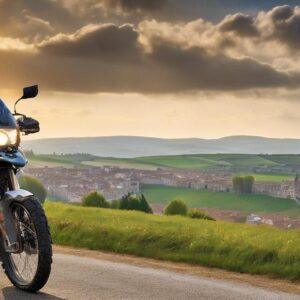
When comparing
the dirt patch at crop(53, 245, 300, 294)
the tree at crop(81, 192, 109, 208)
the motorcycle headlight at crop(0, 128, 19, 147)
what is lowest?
the tree at crop(81, 192, 109, 208)

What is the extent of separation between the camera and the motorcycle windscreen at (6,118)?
7.88m

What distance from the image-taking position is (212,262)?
1340 cm

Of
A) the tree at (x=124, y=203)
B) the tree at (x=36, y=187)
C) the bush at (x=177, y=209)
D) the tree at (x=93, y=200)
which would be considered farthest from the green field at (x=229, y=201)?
the tree at (x=93, y=200)

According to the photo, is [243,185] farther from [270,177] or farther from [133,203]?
[133,203]

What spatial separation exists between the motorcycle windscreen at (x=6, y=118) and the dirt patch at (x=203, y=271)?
4533mm

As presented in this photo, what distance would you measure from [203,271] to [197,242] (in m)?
2.54

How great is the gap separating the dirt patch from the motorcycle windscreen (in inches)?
178

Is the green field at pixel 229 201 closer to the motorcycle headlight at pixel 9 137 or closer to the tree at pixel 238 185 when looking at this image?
the tree at pixel 238 185

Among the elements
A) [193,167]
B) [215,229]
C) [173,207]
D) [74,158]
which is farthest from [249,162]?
[215,229]

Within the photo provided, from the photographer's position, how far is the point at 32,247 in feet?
25.7

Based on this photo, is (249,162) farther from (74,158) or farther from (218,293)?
(218,293)

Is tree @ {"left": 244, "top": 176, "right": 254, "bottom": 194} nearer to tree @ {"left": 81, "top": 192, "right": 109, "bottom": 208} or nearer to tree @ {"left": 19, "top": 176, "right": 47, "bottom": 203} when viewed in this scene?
tree @ {"left": 19, "top": 176, "right": 47, "bottom": 203}

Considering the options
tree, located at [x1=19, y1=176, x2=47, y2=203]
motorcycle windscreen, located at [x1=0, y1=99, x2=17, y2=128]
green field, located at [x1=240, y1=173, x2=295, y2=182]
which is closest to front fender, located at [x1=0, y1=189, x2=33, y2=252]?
motorcycle windscreen, located at [x1=0, y1=99, x2=17, y2=128]

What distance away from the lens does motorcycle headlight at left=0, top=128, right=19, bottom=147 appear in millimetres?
7736
